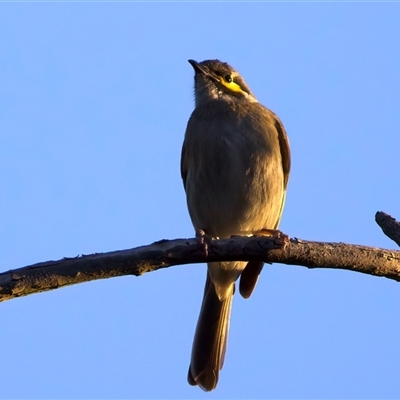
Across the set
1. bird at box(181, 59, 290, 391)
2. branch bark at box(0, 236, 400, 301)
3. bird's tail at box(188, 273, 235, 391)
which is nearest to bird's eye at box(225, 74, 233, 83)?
bird at box(181, 59, 290, 391)

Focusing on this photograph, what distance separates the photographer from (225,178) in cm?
756

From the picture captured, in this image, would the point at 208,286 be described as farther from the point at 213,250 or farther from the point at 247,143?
the point at 213,250

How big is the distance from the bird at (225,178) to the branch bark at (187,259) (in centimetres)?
161

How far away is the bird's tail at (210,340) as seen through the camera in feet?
26.8

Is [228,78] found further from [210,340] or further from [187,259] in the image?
[187,259]

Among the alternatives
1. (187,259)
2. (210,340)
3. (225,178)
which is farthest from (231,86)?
(187,259)

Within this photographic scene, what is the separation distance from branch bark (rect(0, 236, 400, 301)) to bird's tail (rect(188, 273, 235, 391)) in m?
2.64

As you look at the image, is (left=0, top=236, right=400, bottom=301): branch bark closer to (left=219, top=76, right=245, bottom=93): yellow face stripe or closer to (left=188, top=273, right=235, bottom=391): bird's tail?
(left=188, top=273, right=235, bottom=391): bird's tail

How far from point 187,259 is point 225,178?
209 centimetres

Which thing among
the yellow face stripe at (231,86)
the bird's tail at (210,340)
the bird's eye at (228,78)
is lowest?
the bird's tail at (210,340)

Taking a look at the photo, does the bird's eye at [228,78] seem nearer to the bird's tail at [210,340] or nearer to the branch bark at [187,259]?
the bird's tail at [210,340]

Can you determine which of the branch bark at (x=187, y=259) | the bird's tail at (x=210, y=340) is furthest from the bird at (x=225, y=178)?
the branch bark at (x=187, y=259)

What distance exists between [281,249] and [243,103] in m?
2.71

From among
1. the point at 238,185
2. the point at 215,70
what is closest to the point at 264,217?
the point at 238,185
